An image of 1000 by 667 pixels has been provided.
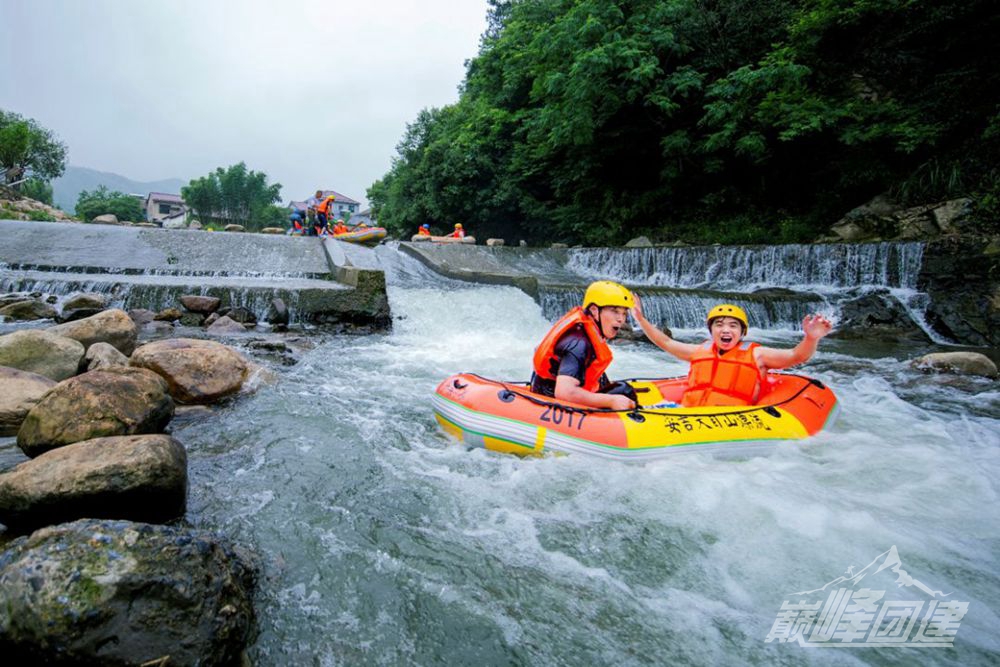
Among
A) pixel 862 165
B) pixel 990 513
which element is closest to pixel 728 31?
pixel 862 165

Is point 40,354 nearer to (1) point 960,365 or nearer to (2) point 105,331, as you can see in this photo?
(2) point 105,331

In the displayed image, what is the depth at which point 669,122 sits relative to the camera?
17.1m

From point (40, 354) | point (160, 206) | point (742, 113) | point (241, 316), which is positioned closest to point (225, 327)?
point (241, 316)

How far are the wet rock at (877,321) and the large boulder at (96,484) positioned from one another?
10.7m

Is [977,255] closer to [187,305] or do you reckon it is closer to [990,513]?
[990,513]

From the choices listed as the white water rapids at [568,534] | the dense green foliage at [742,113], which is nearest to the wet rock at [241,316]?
the white water rapids at [568,534]

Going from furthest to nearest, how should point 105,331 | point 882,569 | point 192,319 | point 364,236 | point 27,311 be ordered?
point 364,236, point 192,319, point 27,311, point 105,331, point 882,569

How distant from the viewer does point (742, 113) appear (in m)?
14.3

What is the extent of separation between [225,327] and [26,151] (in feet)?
112

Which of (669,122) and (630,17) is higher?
(630,17)

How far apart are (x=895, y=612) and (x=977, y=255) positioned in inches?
405

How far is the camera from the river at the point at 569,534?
2.23m

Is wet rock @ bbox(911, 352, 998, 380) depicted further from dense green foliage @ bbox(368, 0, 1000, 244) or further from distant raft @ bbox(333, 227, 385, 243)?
distant raft @ bbox(333, 227, 385, 243)

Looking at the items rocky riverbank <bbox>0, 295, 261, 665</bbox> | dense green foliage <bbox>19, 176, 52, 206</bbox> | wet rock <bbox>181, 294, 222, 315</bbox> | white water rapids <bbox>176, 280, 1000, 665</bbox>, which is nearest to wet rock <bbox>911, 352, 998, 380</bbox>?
white water rapids <bbox>176, 280, 1000, 665</bbox>
